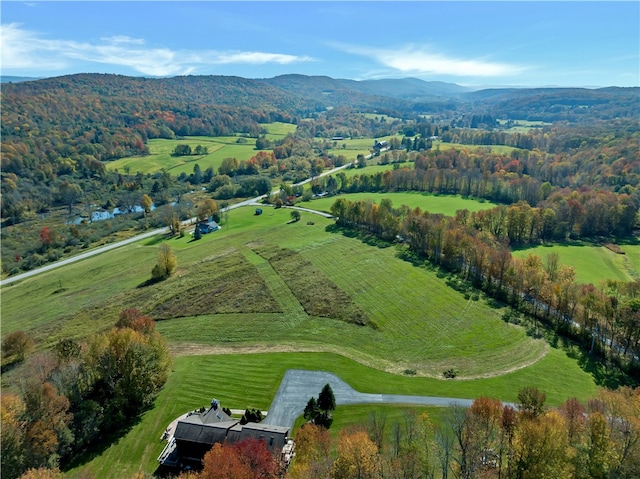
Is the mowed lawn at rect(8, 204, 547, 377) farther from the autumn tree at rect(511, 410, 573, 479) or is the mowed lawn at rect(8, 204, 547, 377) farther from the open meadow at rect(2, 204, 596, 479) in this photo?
the autumn tree at rect(511, 410, 573, 479)

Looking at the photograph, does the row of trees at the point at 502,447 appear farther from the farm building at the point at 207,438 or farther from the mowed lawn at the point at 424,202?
the mowed lawn at the point at 424,202

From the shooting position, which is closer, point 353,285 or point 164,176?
point 353,285

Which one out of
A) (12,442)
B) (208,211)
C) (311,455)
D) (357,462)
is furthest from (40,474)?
(208,211)

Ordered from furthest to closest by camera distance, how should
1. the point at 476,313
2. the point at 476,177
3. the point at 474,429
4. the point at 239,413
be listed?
1. the point at 476,177
2. the point at 476,313
3. the point at 239,413
4. the point at 474,429

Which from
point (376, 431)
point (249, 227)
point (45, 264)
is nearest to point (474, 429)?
point (376, 431)

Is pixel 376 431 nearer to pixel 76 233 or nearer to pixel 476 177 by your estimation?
pixel 76 233

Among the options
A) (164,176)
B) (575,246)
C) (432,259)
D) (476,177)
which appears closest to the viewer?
(432,259)
